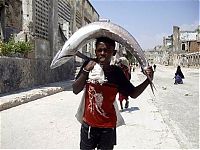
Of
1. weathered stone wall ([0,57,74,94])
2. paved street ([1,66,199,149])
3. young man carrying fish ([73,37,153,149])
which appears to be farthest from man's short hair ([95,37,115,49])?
weathered stone wall ([0,57,74,94])

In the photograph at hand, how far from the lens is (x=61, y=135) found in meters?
5.99

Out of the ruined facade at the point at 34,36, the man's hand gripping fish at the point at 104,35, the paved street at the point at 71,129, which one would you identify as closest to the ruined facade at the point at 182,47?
the ruined facade at the point at 34,36

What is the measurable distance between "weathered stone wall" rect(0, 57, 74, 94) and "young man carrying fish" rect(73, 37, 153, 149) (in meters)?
7.64

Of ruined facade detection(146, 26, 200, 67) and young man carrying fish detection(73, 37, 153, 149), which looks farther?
ruined facade detection(146, 26, 200, 67)

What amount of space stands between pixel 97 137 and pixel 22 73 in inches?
374

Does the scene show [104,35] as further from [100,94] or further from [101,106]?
[101,106]

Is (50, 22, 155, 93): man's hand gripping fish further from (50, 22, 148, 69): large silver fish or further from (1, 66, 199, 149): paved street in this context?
(1, 66, 199, 149): paved street

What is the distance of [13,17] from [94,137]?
56.1ft

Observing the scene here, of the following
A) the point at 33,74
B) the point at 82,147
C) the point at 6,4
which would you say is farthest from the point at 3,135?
the point at 6,4

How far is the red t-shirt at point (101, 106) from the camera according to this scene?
312cm

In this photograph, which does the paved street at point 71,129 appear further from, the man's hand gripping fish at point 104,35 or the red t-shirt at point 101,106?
the man's hand gripping fish at point 104,35

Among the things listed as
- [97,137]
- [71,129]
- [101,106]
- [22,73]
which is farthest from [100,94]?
[22,73]

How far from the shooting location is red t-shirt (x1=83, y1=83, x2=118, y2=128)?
312 centimetres

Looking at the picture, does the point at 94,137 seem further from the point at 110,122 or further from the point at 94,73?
the point at 94,73
